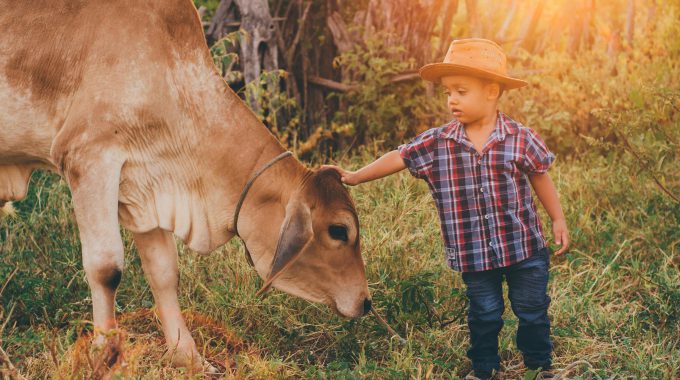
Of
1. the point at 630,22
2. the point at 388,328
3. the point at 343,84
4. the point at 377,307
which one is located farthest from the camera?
the point at 630,22

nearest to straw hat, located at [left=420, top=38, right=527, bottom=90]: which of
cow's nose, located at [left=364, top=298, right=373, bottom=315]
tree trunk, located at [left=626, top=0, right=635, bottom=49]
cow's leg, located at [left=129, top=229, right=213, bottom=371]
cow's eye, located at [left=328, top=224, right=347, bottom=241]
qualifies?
cow's eye, located at [left=328, top=224, right=347, bottom=241]

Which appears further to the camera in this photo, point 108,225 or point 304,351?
point 304,351

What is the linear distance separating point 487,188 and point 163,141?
1292 mm

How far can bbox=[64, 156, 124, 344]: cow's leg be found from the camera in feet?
10.4

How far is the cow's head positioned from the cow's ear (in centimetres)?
1

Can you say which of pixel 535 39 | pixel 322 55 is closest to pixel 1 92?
pixel 322 55

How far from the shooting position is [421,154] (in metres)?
3.31

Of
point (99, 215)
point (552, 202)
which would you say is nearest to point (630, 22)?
point (552, 202)

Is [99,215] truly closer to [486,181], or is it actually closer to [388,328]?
[388,328]

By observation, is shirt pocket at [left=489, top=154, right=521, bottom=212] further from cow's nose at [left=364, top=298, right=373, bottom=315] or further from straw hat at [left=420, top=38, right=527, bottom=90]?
cow's nose at [left=364, top=298, right=373, bottom=315]

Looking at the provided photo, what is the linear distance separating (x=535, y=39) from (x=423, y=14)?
2.04 meters

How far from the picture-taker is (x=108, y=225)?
3195 mm

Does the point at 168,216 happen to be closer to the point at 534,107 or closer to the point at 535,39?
the point at 534,107

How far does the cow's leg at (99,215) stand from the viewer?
3.17 meters
